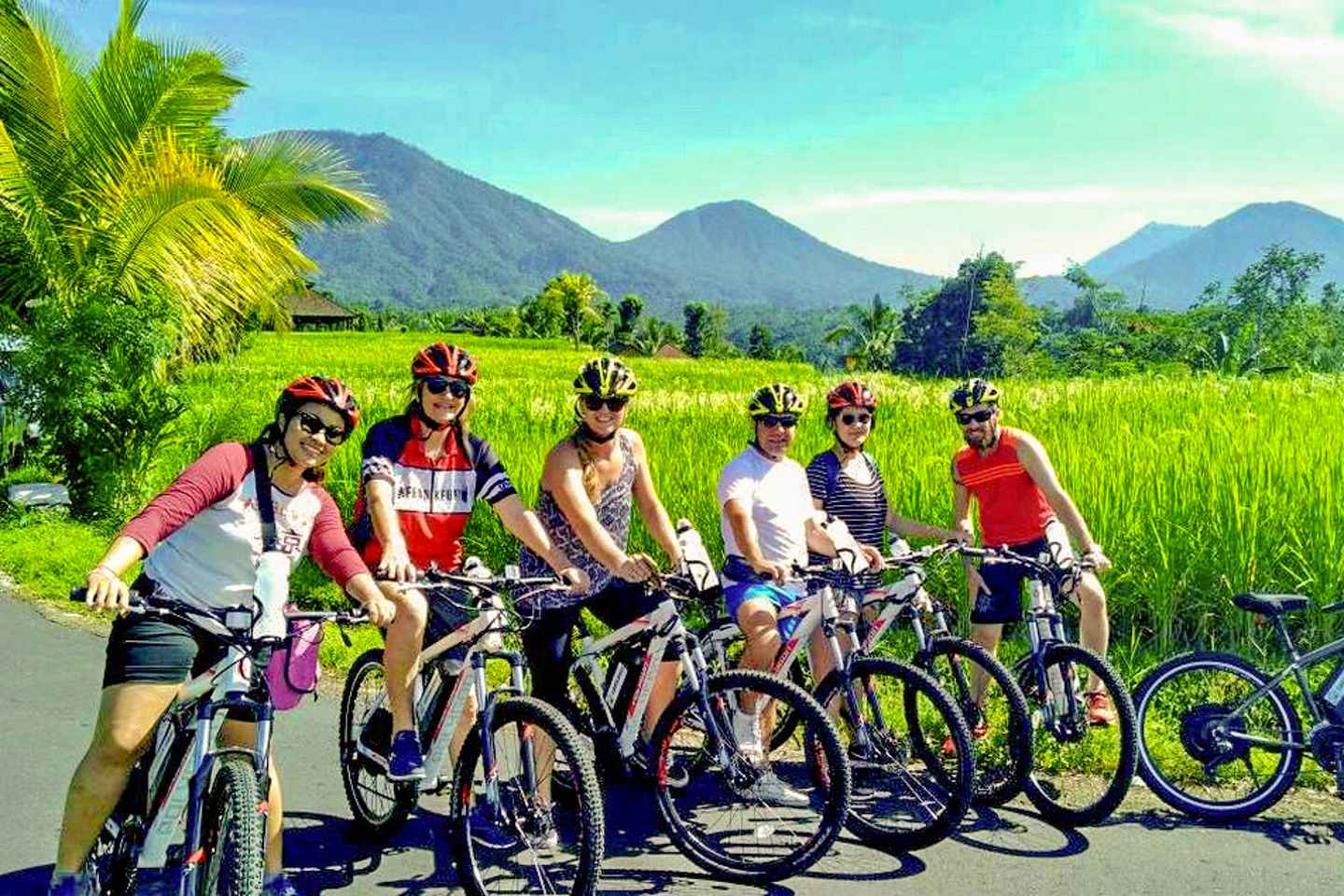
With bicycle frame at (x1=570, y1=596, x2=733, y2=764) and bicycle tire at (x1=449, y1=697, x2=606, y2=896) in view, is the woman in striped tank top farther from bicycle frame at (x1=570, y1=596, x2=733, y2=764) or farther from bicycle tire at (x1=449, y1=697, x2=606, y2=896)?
bicycle tire at (x1=449, y1=697, x2=606, y2=896)

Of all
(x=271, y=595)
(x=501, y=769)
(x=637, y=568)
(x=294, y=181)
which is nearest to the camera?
(x=271, y=595)

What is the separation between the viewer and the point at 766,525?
5.19 metres

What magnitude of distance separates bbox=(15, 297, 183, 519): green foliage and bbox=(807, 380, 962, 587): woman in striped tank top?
349 inches

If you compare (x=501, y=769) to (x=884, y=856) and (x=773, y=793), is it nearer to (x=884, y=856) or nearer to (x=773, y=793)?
(x=773, y=793)

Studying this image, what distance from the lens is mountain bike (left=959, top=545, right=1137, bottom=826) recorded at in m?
4.70

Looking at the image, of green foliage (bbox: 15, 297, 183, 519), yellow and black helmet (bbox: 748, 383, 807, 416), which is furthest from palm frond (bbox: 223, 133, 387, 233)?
yellow and black helmet (bbox: 748, 383, 807, 416)

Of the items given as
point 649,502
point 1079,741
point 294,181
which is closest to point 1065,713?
point 1079,741

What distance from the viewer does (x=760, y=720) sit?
432cm

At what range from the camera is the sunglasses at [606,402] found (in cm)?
466

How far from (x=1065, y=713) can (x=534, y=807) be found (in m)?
2.47

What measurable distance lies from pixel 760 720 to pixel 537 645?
1.00 m

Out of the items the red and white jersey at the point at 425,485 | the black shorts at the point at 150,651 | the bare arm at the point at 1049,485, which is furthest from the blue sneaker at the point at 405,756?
the bare arm at the point at 1049,485

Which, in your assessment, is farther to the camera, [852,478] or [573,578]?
[852,478]

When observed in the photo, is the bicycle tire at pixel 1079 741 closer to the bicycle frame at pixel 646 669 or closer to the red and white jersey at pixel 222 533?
the bicycle frame at pixel 646 669
